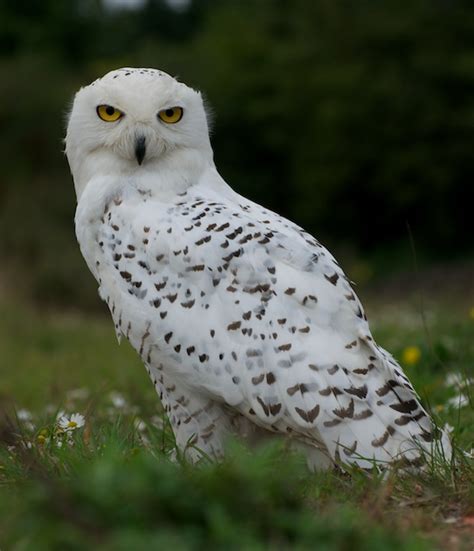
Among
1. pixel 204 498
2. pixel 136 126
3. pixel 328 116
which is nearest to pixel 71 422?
pixel 136 126

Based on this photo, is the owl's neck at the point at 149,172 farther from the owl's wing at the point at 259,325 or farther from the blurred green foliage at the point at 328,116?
the blurred green foliage at the point at 328,116

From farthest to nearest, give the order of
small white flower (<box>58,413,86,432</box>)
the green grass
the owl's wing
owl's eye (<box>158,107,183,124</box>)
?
1. owl's eye (<box>158,107,183,124</box>)
2. small white flower (<box>58,413,86,432</box>)
3. the owl's wing
4. the green grass

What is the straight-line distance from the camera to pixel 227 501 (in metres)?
2.75

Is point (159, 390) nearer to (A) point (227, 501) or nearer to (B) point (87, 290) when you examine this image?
(A) point (227, 501)

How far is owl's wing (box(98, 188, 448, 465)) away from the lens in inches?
161

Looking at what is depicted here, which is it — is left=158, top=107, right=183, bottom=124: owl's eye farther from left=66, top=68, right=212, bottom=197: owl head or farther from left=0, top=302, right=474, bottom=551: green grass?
left=0, top=302, right=474, bottom=551: green grass

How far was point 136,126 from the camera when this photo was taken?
4633mm

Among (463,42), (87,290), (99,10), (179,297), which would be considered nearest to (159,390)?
(179,297)

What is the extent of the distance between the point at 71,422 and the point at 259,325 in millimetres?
987

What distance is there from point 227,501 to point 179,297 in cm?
167

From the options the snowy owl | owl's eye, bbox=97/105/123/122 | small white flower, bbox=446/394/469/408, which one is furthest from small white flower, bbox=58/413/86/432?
small white flower, bbox=446/394/469/408

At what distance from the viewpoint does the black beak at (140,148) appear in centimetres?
462

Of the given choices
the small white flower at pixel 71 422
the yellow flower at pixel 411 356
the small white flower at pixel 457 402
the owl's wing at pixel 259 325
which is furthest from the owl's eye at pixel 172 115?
the yellow flower at pixel 411 356

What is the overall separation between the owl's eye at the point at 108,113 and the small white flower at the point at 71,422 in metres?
1.38
